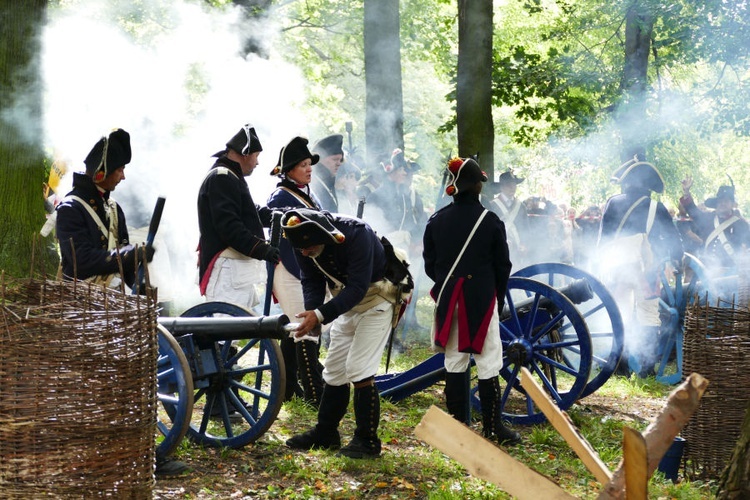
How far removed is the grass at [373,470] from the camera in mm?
4934

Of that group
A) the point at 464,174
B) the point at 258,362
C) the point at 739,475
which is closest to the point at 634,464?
the point at 739,475

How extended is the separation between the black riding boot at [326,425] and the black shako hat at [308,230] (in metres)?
0.98

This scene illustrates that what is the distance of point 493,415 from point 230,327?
1.86m

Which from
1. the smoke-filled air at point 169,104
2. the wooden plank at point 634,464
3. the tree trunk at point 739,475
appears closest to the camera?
the wooden plank at point 634,464

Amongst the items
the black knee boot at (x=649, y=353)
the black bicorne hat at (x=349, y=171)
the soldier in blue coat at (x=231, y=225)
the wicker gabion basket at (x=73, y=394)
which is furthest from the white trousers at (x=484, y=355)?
the black bicorne hat at (x=349, y=171)

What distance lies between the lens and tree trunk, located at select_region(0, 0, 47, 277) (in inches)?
314

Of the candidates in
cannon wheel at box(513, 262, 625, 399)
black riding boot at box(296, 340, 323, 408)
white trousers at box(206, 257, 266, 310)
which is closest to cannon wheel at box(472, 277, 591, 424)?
cannon wheel at box(513, 262, 625, 399)

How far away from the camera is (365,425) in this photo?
18.3 ft

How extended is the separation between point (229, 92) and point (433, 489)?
26.3 ft

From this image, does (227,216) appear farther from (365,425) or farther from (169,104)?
(169,104)

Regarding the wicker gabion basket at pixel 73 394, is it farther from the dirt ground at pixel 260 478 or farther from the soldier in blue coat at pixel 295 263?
the soldier in blue coat at pixel 295 263

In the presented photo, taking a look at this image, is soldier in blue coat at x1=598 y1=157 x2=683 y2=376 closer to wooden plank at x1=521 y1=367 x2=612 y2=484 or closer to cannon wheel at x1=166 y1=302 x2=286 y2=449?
cannon wheel at x1=166 y1=302 x2=286 y2=449

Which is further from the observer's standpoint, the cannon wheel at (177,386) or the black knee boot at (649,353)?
the black knee boot at (649,353)

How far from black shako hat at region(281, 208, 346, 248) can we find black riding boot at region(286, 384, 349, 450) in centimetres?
98
